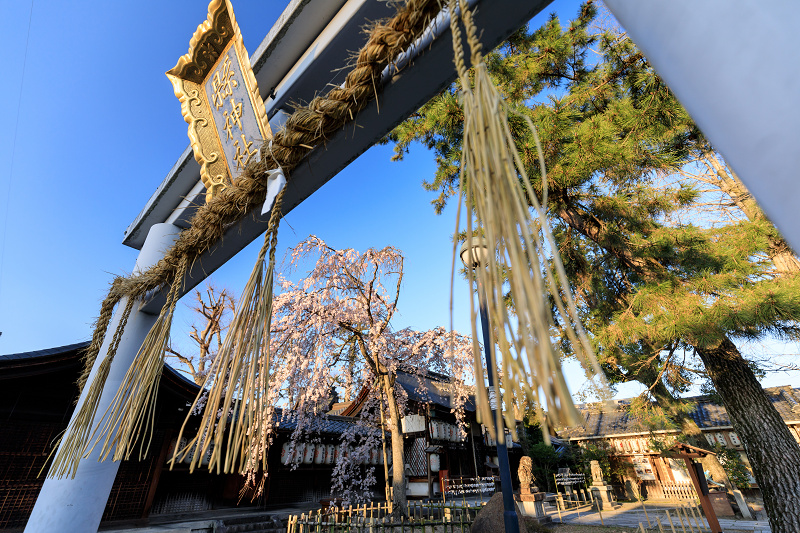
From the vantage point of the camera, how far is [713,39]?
0.54 metres

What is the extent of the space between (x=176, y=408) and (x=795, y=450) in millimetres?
9433

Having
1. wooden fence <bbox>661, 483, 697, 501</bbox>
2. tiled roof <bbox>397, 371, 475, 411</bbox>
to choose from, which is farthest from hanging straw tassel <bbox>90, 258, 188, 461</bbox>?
wooden fence <bbox>661, 483, 697, 501</bbox>

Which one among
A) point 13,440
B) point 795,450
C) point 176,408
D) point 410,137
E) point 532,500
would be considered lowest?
point 532,500

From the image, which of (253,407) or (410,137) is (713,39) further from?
(410,137)

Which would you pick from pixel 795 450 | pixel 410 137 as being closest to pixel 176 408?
pixel 410 137

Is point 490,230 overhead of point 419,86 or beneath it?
beneath

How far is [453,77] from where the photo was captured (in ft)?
3.83

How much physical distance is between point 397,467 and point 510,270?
Answer: 735 centimetres

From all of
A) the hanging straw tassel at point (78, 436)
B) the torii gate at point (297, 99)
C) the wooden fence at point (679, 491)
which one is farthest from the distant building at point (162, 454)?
the wooden fence at point (679, 491)

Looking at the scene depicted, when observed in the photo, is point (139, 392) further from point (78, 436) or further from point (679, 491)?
point (679, 491)

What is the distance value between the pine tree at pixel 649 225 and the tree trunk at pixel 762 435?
11 millimetres

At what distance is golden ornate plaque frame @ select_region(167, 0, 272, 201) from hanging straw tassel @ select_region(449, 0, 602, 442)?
1.43 m

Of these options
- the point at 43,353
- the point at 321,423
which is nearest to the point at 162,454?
the point at 43,353

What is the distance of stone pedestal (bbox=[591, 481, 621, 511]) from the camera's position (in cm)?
1110
